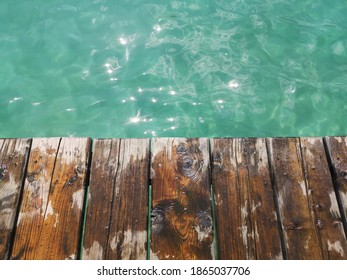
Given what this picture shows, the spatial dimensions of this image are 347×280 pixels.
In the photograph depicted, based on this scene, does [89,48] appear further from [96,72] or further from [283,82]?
[283,82]

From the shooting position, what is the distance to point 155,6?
19.6ft

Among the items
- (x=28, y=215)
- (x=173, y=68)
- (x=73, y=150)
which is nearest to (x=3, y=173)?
(x=28, y=215)

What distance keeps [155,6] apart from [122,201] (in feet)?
13.9

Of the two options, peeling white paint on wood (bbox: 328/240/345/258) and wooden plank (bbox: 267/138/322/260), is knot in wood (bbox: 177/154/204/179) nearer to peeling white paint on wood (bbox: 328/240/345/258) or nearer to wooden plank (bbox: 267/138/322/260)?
wooden plank (bbox: 267/138/322/260)

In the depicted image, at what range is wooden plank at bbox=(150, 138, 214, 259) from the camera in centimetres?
247

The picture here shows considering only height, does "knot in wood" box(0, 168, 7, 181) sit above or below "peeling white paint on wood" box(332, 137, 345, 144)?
below

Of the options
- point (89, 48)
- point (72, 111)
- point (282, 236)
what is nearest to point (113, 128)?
point (72, 111)

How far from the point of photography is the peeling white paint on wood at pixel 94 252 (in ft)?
8.04

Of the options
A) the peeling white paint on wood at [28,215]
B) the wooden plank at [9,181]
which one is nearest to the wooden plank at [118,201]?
the peeling white paint on wood at [28,215]

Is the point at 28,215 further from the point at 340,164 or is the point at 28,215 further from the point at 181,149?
the point at 340,164

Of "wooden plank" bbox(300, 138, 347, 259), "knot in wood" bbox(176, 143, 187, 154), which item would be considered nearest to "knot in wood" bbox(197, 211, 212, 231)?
"knot in wood" bbox(176, 143, 187, 154)

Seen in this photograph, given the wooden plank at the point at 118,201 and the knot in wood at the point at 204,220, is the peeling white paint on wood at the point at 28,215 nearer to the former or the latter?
the wooden plank at the point at 118,201
